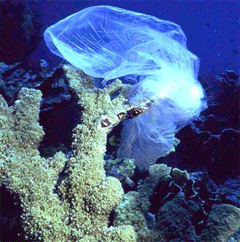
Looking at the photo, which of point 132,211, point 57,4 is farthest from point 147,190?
point 57,4

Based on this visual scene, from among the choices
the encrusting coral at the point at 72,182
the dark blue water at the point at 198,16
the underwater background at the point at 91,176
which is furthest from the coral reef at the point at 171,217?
the dark blue water at the point at 198,16

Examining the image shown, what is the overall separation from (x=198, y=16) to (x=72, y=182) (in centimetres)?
5957

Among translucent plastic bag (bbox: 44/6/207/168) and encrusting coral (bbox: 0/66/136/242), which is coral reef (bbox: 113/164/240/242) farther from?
translucent plastic bag (bbox: 44/6/207/168)

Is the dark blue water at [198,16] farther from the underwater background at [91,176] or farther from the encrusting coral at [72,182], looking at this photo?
the encrusting coral at [72,182]

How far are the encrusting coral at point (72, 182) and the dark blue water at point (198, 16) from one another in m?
33.1

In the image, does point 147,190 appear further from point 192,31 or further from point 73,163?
point 192,31

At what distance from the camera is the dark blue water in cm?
3684

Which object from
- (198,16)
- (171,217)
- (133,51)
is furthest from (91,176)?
(198,16)

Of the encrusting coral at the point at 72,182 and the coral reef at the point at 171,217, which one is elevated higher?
the encrusting coral at the point at 72,182

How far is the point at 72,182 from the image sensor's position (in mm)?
2068

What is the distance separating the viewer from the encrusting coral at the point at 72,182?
1.95m

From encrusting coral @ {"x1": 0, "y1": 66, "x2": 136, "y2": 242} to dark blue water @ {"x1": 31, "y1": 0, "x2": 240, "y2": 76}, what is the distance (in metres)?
33.1

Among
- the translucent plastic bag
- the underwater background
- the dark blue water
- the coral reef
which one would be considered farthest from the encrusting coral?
the dark blue water

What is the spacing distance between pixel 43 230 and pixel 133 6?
46.1 metres
